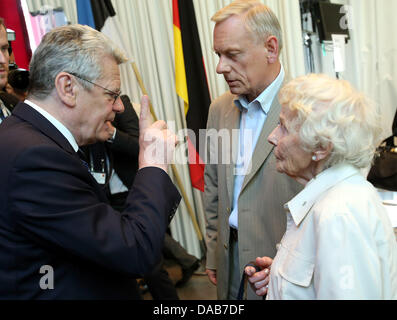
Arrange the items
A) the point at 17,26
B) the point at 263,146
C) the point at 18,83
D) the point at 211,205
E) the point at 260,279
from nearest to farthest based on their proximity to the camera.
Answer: the point at 260,279 → the point at 263,146 → the point at 211,205 → the point at 18,83 → the point at 17,26

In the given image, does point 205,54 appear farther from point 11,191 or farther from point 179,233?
point 11,191

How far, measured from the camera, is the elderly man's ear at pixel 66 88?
1.09 metres

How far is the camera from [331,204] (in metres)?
0.97

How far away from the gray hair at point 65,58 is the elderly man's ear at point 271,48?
0.83 metres

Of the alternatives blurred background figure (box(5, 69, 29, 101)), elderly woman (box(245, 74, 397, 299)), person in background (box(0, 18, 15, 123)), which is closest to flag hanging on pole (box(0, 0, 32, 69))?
blurred background figure (box(5, 69, 29, 101))

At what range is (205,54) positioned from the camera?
3.51m

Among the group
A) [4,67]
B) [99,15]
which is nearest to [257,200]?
[4,67]

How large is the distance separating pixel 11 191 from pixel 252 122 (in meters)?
1.13

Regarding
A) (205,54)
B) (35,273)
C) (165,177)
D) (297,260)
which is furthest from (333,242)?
(205,54)

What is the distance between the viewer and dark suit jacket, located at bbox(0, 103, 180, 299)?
922 mm

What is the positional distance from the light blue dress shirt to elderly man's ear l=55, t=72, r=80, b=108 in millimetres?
824

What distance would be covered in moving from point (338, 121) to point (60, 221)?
81 centimetres

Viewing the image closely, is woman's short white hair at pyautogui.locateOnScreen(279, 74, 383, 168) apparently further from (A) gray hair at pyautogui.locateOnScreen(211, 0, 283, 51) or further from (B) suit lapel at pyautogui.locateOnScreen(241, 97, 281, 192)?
(A) gray hair at pyautogui.locateOnScreen(211, 0, 283, 51)

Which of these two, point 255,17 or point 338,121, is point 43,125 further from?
point 255,17
